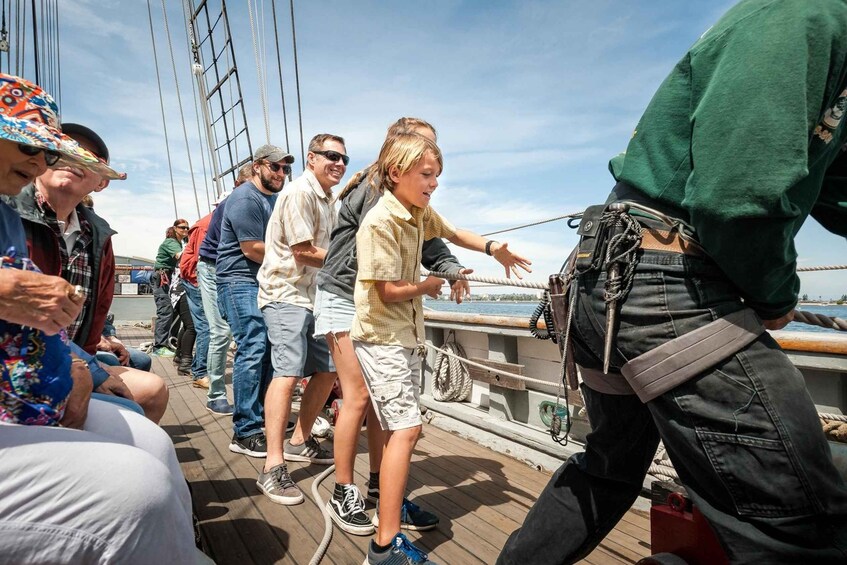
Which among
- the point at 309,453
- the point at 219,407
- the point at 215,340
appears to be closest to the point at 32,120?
the point at 309,453

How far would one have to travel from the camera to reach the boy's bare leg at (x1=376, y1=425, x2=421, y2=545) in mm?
1745

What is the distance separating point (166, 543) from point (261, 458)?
198 cm

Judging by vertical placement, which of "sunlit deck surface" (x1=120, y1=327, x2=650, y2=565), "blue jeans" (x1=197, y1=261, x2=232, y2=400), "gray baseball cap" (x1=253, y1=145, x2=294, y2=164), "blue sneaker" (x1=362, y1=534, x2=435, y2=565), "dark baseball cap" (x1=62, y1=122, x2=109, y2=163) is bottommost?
"sunlit deck surface" (x1=120, y1=327, x2=650, y2=565)

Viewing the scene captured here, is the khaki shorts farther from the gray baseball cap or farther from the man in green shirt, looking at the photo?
the gray baseball cap

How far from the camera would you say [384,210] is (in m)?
1.87

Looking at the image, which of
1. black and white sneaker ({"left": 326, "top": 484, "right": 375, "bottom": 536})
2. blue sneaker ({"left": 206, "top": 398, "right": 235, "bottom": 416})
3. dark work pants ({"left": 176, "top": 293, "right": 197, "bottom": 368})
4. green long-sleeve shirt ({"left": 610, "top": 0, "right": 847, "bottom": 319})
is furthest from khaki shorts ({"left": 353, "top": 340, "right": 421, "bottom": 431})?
dark work pants ({"left": 176, "top": 293, "right": 197, "bottom": 368})

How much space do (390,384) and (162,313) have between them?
7.06 metres

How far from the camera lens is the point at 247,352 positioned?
3.09m

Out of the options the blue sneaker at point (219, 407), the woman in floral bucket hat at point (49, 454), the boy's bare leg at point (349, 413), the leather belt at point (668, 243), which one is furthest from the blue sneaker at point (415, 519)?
the blue sneaker at point (219, 407)

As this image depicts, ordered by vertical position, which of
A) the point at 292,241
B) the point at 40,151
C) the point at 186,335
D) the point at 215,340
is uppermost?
the point at 40,151

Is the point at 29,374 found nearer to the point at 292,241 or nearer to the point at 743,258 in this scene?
the point at 743,258

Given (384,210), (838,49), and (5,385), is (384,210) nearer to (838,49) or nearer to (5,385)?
(5,385)

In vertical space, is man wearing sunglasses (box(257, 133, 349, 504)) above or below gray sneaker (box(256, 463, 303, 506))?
above

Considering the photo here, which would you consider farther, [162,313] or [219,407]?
[162,313]
